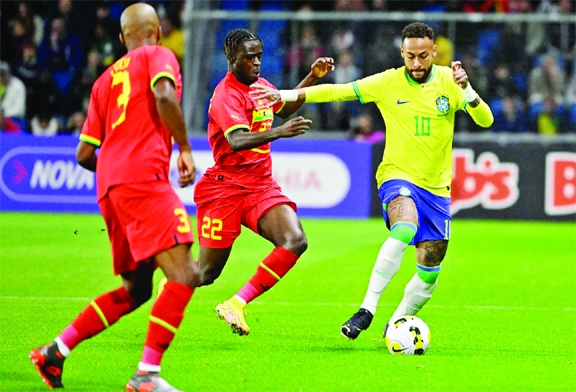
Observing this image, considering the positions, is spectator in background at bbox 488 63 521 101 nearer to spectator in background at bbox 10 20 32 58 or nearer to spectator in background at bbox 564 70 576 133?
spectator in background at bbox 564 70 576 133

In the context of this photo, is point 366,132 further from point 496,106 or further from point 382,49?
point 496,106

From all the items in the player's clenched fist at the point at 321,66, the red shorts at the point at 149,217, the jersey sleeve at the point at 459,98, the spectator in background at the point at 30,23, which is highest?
the spectator in background at the point at 30,23

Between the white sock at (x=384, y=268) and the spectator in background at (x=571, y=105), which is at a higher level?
the spectator in background at (x=571, y=105)

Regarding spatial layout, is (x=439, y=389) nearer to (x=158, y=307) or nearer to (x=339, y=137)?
(x=158, y=307)

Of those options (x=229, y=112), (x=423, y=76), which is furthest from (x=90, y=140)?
(x=423, y=76)

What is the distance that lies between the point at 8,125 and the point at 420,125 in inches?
534

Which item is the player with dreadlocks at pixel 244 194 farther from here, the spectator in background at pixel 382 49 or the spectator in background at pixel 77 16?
the spectator in background at pixel 77 16

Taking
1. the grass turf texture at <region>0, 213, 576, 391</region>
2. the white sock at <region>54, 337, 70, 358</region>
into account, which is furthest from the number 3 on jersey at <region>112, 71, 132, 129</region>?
the grass turf texture at <region>0, 213, 576, 391</region>

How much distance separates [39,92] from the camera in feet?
66.4

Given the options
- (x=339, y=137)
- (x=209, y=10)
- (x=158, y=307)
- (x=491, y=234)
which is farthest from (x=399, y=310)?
(x=209, y=10)

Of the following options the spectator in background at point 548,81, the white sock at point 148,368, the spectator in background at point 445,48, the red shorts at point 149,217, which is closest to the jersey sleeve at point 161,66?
the red shorts at point 149,217

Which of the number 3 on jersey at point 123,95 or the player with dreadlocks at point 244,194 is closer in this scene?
the number 3 on jersey at point 123,95

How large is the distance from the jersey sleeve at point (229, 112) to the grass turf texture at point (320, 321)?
168 cm

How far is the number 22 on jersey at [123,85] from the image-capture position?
19.6ft
